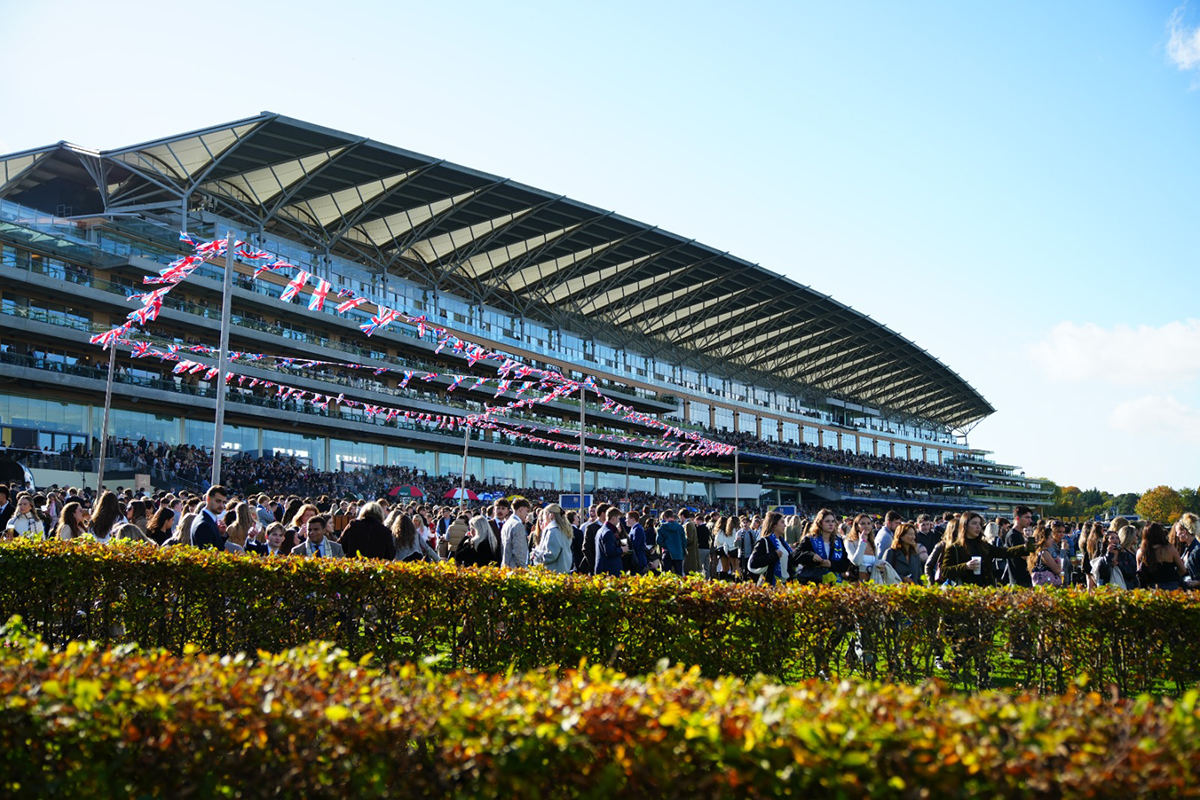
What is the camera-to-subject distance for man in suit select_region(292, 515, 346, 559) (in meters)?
10.3

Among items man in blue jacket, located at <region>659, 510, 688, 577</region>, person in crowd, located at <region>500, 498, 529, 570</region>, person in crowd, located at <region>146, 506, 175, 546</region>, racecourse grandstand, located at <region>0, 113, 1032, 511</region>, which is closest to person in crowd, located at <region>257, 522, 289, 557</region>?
person in crowd, located at <region>146, 506, 175, 546</region>

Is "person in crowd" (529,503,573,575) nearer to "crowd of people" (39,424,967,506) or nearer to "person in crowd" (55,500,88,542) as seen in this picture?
"person in crowd" (55,500,88,542)

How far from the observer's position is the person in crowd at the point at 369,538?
10578 mm

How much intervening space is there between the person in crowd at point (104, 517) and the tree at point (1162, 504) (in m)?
172

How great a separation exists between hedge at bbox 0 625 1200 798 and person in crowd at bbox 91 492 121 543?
8304 millimetres

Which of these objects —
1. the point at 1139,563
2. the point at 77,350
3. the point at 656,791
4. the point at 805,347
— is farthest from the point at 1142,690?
the point at 805,347

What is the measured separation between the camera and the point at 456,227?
180 ft

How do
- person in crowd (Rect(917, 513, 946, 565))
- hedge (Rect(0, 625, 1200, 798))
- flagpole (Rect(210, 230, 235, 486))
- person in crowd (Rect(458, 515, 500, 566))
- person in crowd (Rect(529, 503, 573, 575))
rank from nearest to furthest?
hedge (Rect(0, 625, 1200, 798)) → person in crowd (Rect(529, 503, 573, 575)) → person in crowd (Rect(458, 515, 500, 566)) → person in crowd (Rect(917, 513, 946, 565)) → flagpole (Rect(210, 230, 235, 486))

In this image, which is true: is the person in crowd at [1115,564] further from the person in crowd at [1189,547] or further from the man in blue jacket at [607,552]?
the man in blue jacket at [607,552]

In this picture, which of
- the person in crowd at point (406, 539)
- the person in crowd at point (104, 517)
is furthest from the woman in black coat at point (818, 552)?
the person in crowd at point (104, 517)

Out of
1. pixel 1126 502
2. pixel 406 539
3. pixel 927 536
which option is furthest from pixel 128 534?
pixel 1126 502

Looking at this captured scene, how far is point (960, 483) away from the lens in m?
118

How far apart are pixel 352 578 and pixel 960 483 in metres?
121

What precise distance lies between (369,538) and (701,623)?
5051 mm
